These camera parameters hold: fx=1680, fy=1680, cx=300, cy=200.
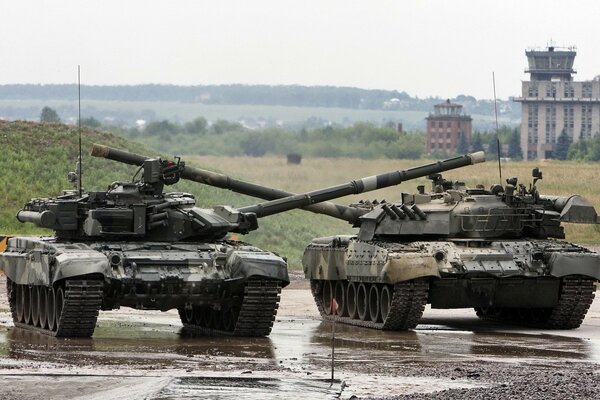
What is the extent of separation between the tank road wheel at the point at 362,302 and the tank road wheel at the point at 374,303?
18 cm

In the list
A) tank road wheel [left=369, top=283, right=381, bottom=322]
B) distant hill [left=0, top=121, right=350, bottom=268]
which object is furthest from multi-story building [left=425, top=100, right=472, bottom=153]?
tank road wheel [left=369, top=283, right=381, bottom=322]

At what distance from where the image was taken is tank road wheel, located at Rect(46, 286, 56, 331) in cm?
2591

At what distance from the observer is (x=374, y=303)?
29.6m

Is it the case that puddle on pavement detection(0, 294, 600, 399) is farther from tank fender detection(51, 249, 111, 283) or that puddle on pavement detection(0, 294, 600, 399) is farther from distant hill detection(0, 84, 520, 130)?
distant hill detection(0, 84, 520, 130)

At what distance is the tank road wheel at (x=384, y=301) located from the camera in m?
28.5

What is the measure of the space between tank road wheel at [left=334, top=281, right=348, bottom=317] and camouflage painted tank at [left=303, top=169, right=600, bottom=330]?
65 millimetres

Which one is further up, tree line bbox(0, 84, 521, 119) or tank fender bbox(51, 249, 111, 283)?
tree line bbox(0, 84, 521, 119)

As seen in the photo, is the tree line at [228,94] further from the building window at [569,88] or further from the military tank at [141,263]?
the building window at [569,88]

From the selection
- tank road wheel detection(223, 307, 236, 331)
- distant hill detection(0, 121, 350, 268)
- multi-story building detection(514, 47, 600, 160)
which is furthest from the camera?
multi-story building detection(514, 47, 600, 160)

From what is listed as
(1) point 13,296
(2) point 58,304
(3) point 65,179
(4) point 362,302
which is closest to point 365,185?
(4) point 362,302

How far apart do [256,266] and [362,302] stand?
5373mm

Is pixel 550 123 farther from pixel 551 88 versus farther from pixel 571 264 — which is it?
pixel 571 264

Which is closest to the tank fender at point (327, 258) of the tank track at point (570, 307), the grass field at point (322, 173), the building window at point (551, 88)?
the tank track at point (570, 307)

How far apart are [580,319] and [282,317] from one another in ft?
19.1
